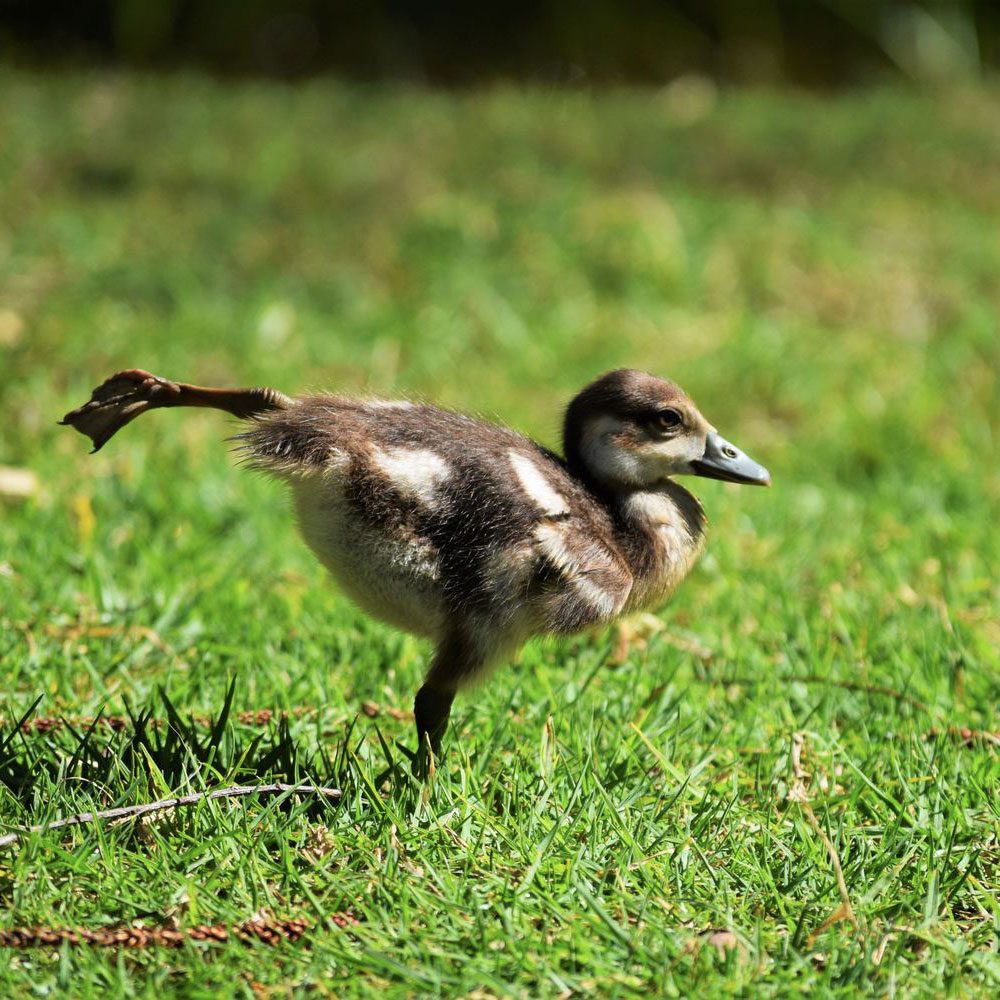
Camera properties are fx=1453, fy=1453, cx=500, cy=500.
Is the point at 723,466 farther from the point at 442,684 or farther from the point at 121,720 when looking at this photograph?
the point at 121,720

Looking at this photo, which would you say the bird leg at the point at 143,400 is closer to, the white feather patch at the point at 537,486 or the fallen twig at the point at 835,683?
the white feather patch at the point at 537,486

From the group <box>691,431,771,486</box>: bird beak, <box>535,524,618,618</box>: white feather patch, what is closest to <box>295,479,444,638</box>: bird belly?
<box>535,524,618,618</box>: white feather patch

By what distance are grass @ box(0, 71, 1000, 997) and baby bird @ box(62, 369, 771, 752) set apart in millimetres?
320

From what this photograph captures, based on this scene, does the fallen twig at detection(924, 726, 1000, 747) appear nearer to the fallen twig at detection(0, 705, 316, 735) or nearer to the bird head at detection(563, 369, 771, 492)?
the bird head at detection(563, 369, 771, 492)

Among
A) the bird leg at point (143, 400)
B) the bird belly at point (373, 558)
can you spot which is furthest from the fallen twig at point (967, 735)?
the bird leg at point (143, 400)

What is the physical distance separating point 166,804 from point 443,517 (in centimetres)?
75

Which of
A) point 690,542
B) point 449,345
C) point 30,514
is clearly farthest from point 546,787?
point 449,345

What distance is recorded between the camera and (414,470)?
111 inches

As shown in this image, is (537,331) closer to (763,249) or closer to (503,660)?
(763,249)

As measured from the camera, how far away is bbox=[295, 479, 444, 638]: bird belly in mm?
2822

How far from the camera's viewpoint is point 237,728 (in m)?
3.21

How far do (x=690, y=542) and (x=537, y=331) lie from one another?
3.78 meters

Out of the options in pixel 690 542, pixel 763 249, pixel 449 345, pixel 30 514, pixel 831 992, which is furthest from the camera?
pixel 763 249

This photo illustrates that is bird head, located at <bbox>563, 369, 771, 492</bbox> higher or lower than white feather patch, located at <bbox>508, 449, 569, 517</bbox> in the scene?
higher
